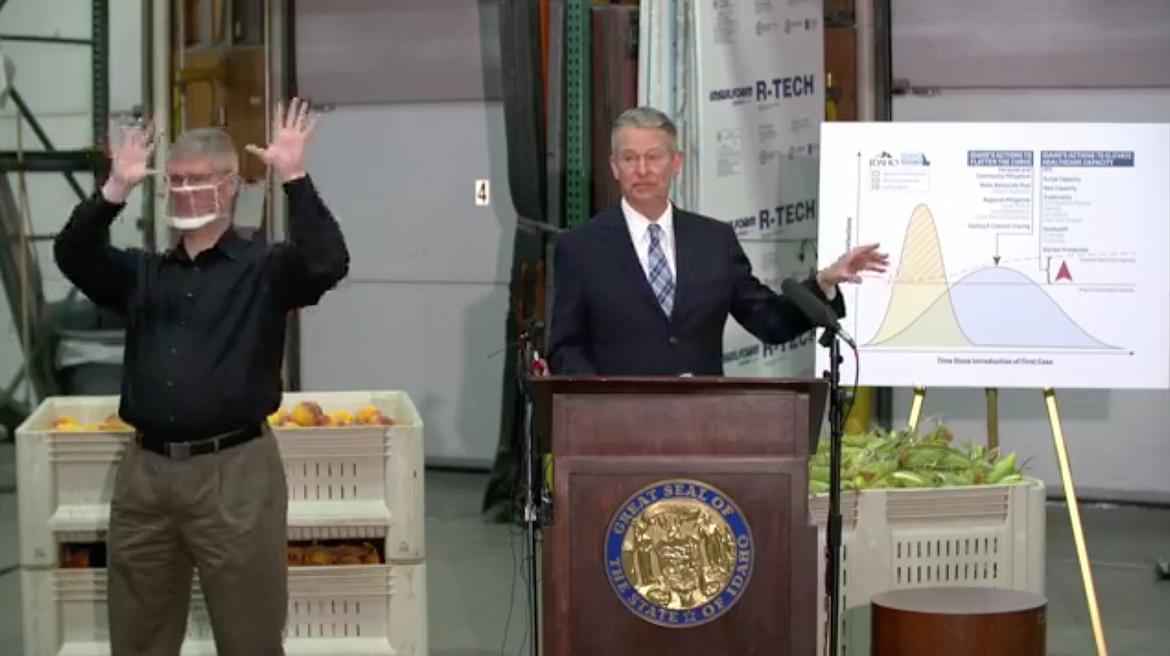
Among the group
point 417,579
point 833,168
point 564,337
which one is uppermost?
point 833,168

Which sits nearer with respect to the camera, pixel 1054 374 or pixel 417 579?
pixel 417 579

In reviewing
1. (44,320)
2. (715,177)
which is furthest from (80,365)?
(715,177)

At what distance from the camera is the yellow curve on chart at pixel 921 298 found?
188 inches

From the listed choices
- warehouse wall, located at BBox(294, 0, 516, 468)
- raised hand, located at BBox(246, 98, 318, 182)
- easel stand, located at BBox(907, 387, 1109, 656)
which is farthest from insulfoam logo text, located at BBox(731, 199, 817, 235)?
raised hand, located at BBox(246, 98, 318, 182)

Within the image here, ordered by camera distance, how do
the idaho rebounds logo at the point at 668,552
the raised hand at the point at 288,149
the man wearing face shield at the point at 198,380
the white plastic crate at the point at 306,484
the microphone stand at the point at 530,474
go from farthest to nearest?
the white plastic crate at the point at 306,484, the man wearing face shield at the point at 198,380, the raised hand at the point at 288,149, the microphone stand at the point at 530,474, the idaho rebounds logo at the point at 668,552

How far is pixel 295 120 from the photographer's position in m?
3.43

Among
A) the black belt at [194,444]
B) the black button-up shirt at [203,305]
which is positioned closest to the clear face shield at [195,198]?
the black button-up shirt at [203,305]

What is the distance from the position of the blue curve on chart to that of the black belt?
2126 mm

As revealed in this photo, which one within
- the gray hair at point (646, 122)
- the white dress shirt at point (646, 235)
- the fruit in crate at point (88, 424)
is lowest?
the fruit in crate at point (88, 424)

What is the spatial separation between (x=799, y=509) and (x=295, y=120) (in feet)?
4.13

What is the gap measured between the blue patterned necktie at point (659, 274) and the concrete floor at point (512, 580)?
175 cm

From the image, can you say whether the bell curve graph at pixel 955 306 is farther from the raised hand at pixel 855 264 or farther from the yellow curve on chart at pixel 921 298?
the raised hand at pixel 855 264

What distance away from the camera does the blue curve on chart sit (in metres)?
4.76

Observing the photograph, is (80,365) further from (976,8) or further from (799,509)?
(799,509)
